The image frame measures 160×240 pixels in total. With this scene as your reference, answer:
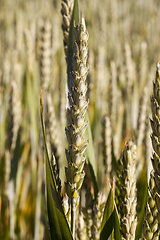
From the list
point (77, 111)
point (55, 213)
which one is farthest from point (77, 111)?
point (55, 213)

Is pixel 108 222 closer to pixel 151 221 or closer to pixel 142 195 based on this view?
pixel 151 221

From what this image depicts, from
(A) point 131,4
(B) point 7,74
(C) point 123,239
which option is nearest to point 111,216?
(C) point 123,239

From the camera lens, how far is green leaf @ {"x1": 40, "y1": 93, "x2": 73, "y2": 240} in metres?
0.35

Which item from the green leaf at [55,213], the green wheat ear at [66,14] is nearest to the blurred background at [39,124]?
the green wheat ear at [66,14]

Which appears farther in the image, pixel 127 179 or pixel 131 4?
pixel 131 4

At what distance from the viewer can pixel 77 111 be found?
32 centimetres

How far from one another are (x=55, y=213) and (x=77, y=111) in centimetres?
16

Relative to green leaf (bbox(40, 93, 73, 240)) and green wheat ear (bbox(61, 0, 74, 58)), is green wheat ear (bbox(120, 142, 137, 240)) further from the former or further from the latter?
green wheat ear (bbox(61, 0, 74, 58))

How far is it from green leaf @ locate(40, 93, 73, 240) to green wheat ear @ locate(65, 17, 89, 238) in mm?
26

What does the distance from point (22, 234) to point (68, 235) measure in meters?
0.62

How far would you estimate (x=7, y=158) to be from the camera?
2.98ft

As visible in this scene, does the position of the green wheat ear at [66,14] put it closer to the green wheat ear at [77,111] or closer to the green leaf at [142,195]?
the green wheat ear at [77,111]

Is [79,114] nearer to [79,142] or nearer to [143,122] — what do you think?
[79,142]

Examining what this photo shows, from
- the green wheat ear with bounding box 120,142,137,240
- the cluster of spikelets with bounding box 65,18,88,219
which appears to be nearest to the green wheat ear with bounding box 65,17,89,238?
the cluster of spikelets with bounding box 65,18,88,219
